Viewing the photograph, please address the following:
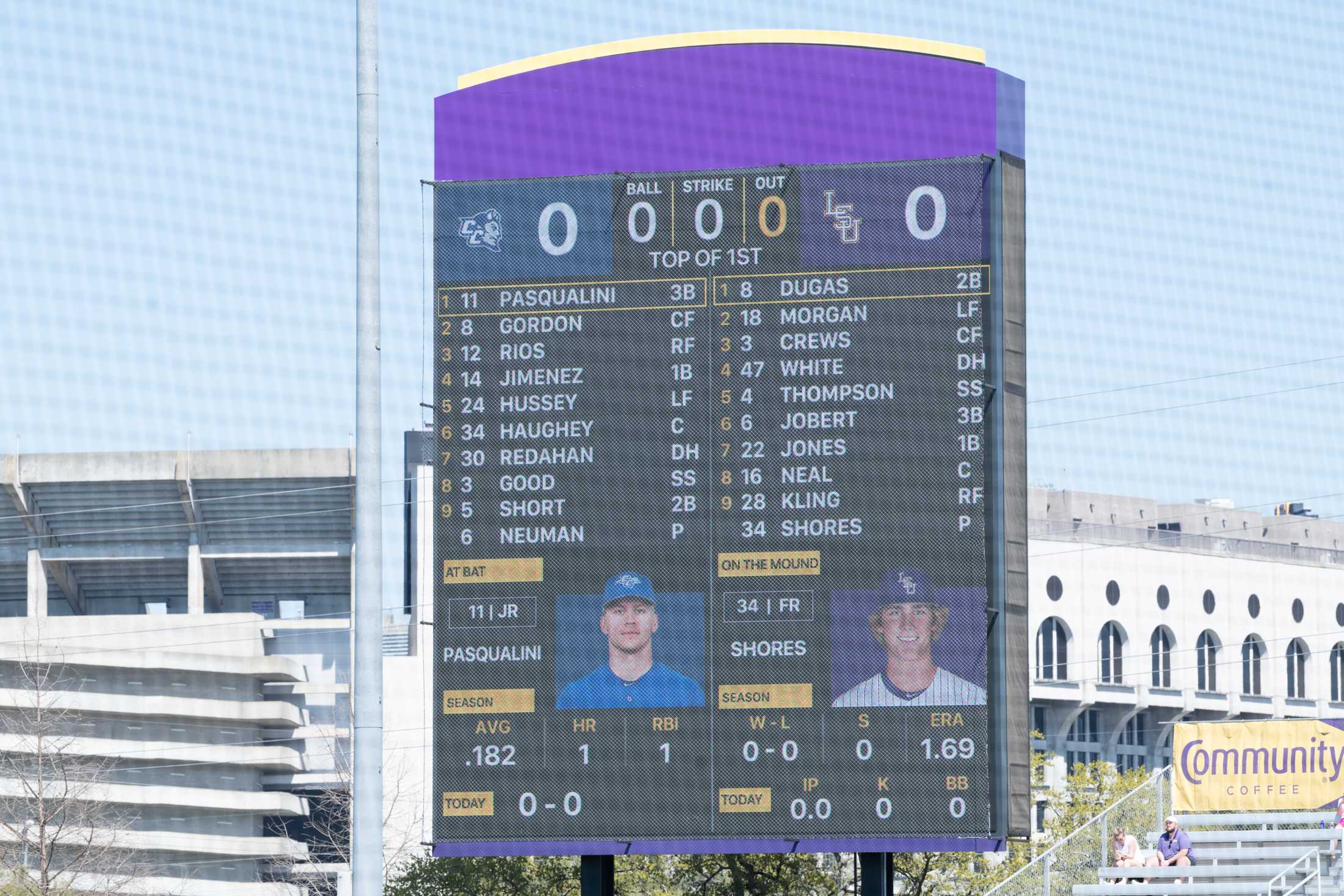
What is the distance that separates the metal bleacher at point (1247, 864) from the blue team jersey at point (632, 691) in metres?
5.69

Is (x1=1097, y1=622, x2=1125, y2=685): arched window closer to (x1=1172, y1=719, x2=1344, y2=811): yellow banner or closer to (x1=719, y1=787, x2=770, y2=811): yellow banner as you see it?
(x1=1172, y1=719, x2=1344, y2=811): yellow banner

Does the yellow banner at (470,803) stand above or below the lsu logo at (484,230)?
below

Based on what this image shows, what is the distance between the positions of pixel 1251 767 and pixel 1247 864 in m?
2.05

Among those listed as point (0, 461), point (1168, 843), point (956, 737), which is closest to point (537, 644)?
point (956, 737)

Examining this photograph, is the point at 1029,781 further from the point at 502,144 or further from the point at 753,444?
the point at 502,144

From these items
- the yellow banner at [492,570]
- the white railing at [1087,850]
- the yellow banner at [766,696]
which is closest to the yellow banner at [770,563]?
the yellow banner at [766,696]

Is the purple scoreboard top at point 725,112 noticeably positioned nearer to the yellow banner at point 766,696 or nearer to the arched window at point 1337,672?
the yellow banner at point 766,696

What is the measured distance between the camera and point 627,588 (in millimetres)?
15188

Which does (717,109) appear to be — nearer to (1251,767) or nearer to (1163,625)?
(1251,767)

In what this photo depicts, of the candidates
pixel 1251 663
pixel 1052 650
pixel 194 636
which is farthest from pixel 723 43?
pixel 1251 663

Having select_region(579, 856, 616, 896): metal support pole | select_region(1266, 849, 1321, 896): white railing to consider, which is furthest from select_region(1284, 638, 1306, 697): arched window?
select_region(579, 856, 616, 896): metal support pole

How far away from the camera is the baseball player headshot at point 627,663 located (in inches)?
595

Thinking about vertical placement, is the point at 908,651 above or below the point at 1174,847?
above

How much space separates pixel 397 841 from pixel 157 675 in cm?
816
